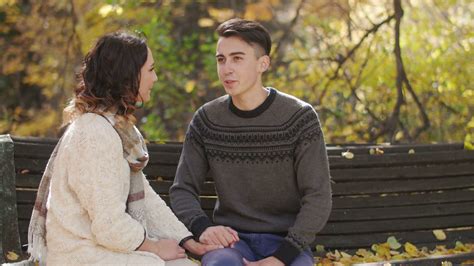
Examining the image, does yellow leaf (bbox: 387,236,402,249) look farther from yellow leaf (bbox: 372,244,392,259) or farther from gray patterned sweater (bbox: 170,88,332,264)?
gray patterned sweater (bbox: 170,88,332,264)

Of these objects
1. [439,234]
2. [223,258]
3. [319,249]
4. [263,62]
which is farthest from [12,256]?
[439,234]

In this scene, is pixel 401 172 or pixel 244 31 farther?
pixel 401 172

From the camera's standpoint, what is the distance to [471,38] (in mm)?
7926

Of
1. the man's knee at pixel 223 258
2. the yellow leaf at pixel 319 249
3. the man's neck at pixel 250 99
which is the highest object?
the man's neck at pixel 250 99

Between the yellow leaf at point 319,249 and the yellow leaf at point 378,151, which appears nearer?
the yellow leaf at point 319,249

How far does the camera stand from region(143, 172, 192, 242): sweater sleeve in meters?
3.63

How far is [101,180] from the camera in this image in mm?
3107

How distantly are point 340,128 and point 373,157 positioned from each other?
11.3 ft

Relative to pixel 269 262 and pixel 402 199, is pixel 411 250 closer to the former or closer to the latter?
pixel 402 199

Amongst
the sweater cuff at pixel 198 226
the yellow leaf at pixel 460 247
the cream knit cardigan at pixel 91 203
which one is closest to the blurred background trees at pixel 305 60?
the yellow leaf at pixel 460 247

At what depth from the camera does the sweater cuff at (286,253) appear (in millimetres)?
3604

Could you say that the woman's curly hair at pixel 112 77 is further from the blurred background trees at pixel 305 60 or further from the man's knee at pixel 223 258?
the blurred background trees at pixel 305 60

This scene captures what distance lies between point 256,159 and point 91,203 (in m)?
0.91

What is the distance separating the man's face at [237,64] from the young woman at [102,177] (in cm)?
51
